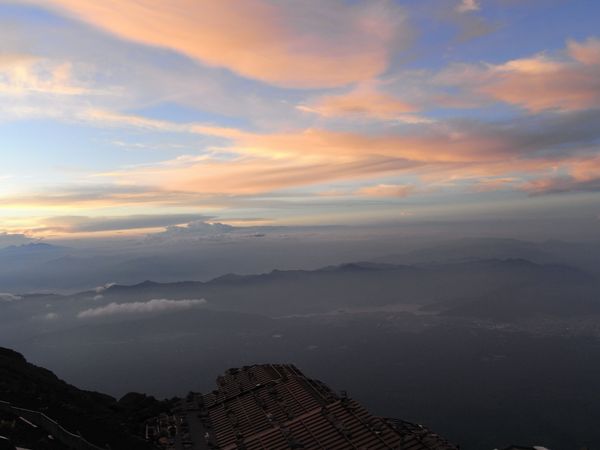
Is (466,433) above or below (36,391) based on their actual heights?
below

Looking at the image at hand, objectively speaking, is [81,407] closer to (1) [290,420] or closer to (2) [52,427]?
(2) [52,427]

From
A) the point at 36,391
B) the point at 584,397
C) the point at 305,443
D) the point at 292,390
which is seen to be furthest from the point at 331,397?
the point at 584,397

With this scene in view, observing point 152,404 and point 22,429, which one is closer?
point 22,429

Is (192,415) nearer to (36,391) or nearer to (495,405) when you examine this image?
(36,391)

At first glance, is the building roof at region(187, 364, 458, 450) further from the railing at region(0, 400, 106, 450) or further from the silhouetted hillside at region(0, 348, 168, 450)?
the railing at region(0, 400, 106, 450)

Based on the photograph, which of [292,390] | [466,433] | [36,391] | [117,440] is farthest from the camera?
[466,433]

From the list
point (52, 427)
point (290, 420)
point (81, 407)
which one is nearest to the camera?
point (52, 427)

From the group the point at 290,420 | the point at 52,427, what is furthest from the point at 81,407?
the point at 290,420

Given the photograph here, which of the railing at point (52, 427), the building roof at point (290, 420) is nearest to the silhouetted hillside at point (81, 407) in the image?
the railing at point (52, 427)
